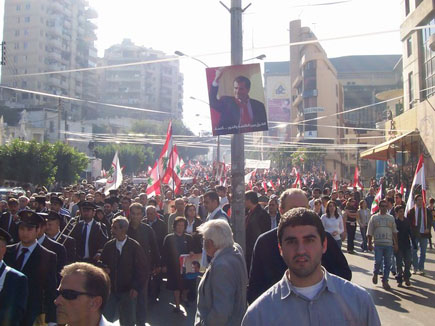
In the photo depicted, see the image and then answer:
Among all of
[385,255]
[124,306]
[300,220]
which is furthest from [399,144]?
[300,220]

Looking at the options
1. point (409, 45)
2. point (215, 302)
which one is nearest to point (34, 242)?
point (215, 302)

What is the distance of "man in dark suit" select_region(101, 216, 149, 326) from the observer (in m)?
5.92

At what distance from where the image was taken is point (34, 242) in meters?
4.79

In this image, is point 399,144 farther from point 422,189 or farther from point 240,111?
point 240,111

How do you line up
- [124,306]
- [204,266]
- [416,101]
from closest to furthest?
1. [204,266]
2. [124,306]
3. [416,101]

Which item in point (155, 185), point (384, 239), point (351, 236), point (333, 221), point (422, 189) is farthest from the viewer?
point (155, 185)

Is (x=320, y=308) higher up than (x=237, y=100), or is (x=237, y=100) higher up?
(x=237, y=100)

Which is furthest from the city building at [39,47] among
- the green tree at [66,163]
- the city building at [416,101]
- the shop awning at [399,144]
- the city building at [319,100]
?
the shop awning at [399,144]

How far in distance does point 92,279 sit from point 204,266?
3.25 metres

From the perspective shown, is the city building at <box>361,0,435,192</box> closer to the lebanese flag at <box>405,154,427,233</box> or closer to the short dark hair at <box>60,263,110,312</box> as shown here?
the lebanese flag at <box>405,154,427,233</box>

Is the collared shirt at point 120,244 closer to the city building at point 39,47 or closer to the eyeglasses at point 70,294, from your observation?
the eyeglasses at point 70,294

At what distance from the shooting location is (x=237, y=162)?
729 centimetres

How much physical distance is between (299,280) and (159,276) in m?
Result: 6.44

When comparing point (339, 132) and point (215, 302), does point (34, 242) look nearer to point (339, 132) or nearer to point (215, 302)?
point (215, 302)
